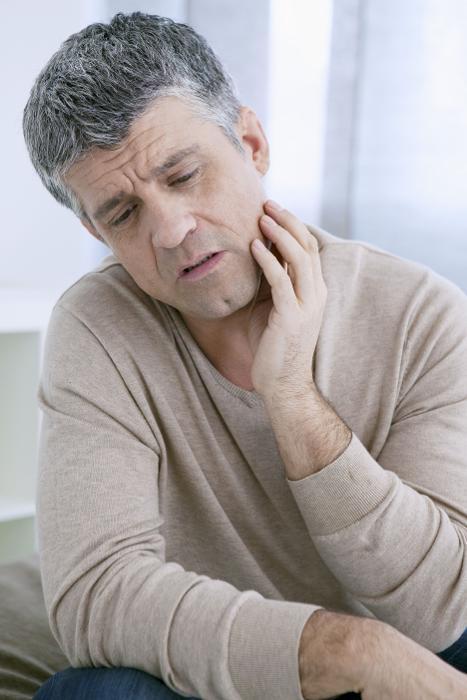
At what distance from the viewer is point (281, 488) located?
1.65 m

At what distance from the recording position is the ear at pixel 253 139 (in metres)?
1.71

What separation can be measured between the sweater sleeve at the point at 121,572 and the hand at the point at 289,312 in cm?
23

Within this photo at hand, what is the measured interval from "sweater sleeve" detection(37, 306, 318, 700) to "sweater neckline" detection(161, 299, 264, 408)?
134 millimetres

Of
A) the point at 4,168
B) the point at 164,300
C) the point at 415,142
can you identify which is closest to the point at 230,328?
the point at 164,300

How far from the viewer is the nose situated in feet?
4.96

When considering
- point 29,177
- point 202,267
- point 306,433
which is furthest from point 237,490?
point 29,177

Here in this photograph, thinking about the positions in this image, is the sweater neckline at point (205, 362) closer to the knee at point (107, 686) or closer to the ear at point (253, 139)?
the ear at point (253, 139)

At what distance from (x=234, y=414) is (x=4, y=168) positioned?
1732 millimetres

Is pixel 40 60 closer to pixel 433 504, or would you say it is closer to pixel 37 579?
pixel 37 579

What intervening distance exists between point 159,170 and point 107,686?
2.40 feet

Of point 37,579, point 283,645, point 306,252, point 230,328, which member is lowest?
point 37,579

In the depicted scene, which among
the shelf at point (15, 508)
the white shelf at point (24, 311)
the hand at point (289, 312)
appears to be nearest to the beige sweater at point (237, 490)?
the hand at point (289, 312)

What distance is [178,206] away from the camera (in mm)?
1529

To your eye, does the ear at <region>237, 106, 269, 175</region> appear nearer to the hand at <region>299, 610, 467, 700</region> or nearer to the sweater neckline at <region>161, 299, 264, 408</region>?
the sweater neckline at <region>161, 299, 264, 408</region>
